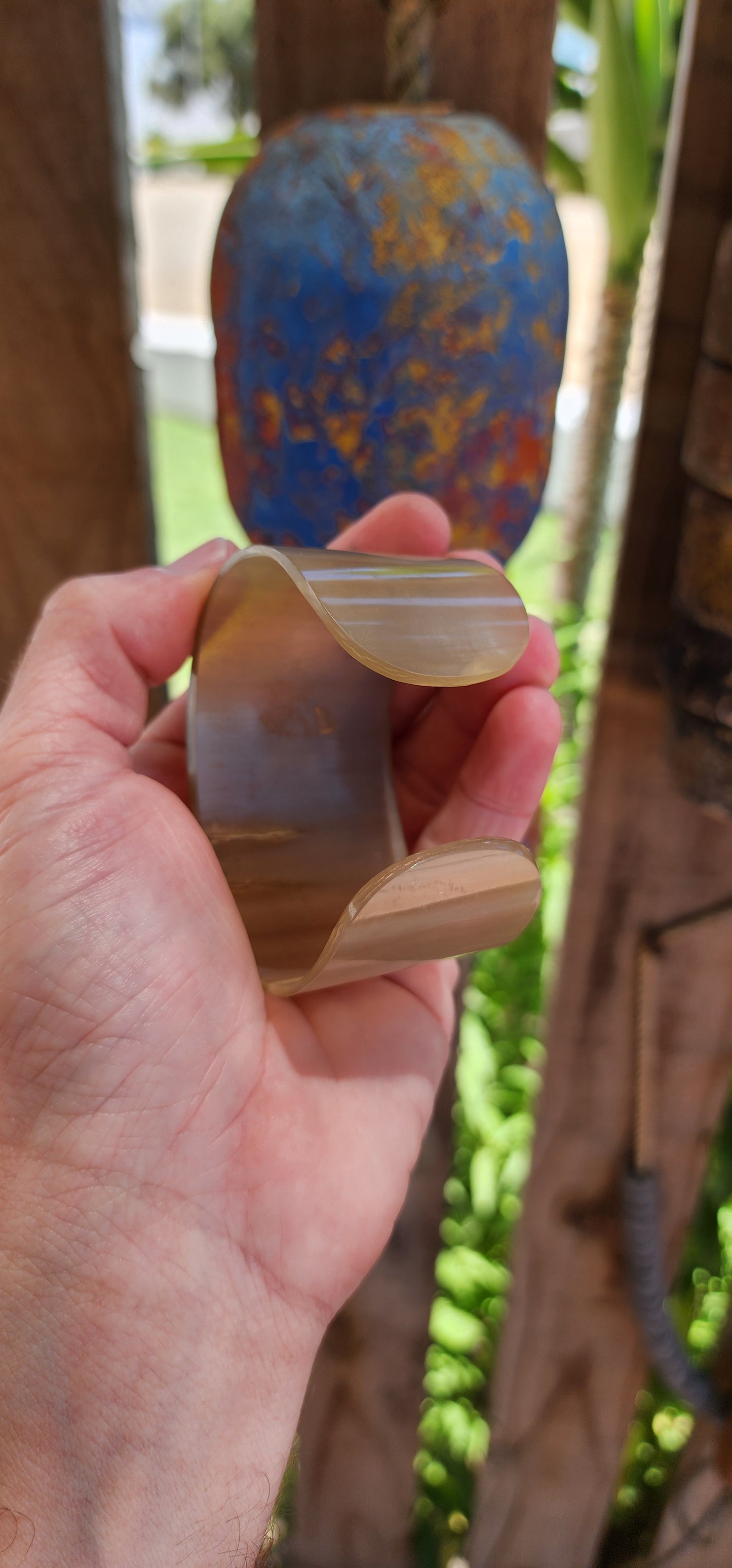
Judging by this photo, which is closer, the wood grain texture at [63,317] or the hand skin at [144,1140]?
the hand skin at [144,1140]

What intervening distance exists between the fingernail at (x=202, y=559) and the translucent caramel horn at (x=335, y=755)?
2cm

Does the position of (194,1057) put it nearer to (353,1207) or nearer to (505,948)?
(353,1207)

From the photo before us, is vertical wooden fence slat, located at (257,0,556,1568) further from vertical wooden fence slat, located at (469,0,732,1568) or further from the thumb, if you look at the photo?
the thumb

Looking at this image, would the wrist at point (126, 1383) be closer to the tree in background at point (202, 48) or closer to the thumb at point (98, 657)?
the thumb at point (98, 657)

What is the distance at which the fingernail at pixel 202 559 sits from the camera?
0.52 metres

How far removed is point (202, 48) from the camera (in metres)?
4.73

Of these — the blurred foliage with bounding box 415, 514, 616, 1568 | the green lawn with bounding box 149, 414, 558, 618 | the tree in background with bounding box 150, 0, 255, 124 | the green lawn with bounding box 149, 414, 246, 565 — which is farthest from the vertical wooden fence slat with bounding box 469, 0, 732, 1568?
the tree in background with bounding box 150, 0, 255, 124

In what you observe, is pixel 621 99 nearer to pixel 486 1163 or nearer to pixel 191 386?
pixel 486 1163

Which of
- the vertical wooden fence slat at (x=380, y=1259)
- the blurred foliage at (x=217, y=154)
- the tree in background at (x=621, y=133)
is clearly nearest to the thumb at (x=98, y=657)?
the vertical wooden fence slat at (x=380, y=1259)

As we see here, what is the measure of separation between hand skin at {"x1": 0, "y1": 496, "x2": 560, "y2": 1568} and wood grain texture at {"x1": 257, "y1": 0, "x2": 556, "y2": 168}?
0.28 m

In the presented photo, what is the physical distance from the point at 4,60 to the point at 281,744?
44 centimetres

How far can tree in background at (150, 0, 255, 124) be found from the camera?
453 centimetres

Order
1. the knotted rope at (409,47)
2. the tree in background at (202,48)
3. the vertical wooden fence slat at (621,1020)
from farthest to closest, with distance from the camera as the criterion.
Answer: the tree in background at (202,48) → the vertical wooden fence slat at (621,1020) → the knotted rope at (409,47)

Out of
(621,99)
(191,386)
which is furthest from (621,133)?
(191,386)
